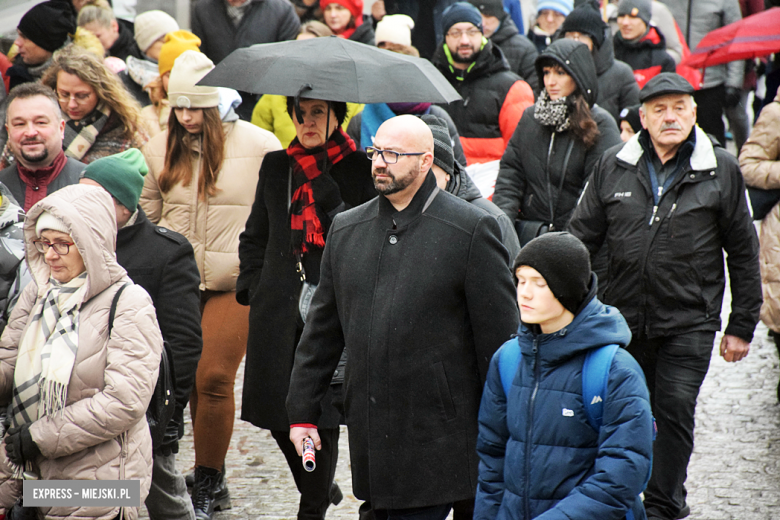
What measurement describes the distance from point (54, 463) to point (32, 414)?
0.69 ft

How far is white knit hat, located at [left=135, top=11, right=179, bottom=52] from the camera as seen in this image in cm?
879

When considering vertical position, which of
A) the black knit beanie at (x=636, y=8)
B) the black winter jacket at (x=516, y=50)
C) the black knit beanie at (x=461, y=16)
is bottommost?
the black winter jacket at (x=516, y=50)

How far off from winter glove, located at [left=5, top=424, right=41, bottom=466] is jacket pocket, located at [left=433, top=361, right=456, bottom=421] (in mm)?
1552

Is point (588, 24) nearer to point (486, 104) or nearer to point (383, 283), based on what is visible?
point (486, 104)

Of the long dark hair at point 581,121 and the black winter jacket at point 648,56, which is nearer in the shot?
the long dark hair at point 581,121

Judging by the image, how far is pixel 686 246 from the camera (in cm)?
544

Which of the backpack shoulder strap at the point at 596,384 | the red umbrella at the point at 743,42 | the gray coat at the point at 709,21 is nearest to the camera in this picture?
the backpack shoulder strap at the point at 596,384

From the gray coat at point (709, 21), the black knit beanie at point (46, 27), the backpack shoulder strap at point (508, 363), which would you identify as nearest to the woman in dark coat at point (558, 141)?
the backpack shoulder strap at point (508, 363)

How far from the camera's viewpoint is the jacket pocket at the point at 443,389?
4.07 m

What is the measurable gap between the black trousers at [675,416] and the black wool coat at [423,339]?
169 centimetres

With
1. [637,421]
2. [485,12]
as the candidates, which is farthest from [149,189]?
[485,12]

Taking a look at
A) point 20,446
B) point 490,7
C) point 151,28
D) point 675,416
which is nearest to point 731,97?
point 490,7

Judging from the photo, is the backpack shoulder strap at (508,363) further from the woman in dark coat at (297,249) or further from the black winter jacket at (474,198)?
the woman in dark coat at (297,249)

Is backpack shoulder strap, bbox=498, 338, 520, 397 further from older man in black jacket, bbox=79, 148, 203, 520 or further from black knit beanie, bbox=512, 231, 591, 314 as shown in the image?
older man in black jacket, bbox=79, 148, 203, 520
